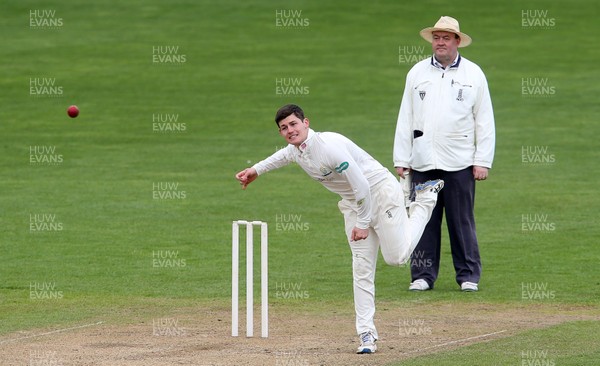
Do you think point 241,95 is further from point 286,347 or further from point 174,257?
point 286,347

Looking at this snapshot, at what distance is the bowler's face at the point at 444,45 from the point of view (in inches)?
580

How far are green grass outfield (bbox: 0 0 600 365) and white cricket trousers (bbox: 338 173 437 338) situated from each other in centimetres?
94

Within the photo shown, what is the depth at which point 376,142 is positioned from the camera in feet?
87.9
